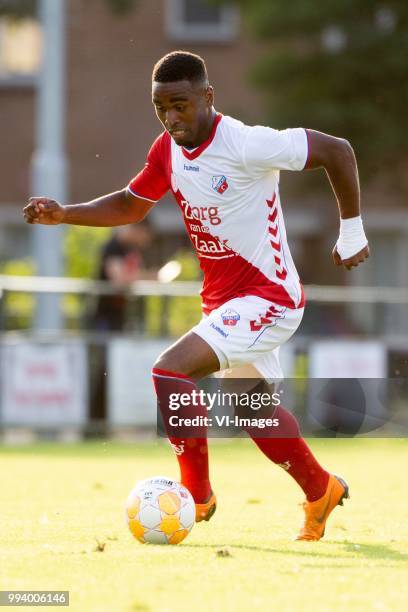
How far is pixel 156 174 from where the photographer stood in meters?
7.11

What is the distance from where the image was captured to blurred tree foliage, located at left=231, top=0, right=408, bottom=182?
20891 mm

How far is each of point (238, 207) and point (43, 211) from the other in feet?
3.02

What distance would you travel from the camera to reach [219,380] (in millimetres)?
7219

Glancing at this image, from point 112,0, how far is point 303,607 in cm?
1941

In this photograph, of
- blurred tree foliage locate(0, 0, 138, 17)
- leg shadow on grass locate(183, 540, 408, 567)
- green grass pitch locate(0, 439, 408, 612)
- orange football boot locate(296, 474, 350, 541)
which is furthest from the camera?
blurred tree foliage locate(0, 0, 138, 17)

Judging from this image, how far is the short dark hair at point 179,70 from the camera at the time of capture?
649cm

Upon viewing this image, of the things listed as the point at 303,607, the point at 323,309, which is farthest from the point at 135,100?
the point at 303,607

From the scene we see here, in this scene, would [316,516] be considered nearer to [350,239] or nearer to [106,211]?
[350,239]

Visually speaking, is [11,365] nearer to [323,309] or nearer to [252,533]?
[323,309]

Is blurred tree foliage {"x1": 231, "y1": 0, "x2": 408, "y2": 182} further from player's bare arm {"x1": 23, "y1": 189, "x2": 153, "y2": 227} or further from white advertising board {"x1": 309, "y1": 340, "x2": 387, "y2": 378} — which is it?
player's bare arm {"x1": 23, "y1": 189, "x2": 153, "y2": 227}

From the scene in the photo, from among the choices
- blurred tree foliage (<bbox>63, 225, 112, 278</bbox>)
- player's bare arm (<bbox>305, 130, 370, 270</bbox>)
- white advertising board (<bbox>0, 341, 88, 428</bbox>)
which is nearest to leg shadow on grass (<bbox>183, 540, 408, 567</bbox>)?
player's bare arm (<bbox>305, 130, 370, 270</bbox>)

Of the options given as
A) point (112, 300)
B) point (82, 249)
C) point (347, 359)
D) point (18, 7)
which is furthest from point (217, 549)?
point (18, 7)

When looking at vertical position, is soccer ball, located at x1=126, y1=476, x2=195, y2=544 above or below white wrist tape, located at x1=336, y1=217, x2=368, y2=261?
below

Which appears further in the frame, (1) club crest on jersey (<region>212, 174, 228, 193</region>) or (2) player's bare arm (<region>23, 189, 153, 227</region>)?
(2) player's bare arm (<region>23, 189, 153, 227</region>)
